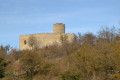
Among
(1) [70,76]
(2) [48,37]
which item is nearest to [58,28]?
(2) [48,37]

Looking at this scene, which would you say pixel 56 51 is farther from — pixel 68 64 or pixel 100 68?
pixel 100 68

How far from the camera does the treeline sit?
17.8 meters

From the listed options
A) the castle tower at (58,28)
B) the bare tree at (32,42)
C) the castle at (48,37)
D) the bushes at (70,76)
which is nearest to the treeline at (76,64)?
Answer: the bushes at (70,76)

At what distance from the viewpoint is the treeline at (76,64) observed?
17.8 m

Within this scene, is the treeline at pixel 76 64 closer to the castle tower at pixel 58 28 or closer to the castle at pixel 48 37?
the castle at pixel 48 37

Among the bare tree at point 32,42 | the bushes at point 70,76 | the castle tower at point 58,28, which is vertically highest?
the castle tower at point 58,28

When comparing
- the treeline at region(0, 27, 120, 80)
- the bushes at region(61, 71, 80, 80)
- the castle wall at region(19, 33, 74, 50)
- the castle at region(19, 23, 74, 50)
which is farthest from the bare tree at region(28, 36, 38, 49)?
the bushes at region(61, 71, 80, 80)

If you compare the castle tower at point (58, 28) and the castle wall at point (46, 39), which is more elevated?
the castle tower at point (58, 28)

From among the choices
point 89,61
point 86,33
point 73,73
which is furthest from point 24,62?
point 86,33

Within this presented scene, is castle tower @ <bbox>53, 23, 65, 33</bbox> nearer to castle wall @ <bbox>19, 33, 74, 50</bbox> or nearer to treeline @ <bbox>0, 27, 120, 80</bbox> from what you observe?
castle wall @ <bbox>19, 33, 74, 50</bbox>

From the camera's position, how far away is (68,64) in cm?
2347

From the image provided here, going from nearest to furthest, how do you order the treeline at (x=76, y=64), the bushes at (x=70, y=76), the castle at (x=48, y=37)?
the treeline at (x=76, y=64) → the bushes at (x=70, y=76) → the castle at (x=48, y=37)

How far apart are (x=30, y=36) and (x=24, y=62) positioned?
21.4 meters

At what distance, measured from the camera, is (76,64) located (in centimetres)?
1975
